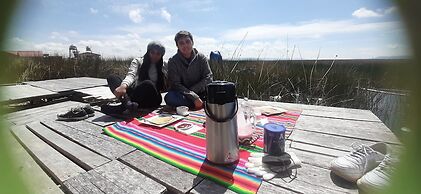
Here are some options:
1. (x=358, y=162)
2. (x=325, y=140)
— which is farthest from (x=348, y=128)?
(x=358, y=162)

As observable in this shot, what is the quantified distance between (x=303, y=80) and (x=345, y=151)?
2.91m

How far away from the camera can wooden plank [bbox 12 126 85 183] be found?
1195mm

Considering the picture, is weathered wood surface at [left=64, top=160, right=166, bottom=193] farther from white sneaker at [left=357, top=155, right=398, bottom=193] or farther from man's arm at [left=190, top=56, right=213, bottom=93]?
man's arm at [left=190, top=56, right=213, bottom=93]

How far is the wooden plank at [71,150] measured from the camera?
131 centimetres

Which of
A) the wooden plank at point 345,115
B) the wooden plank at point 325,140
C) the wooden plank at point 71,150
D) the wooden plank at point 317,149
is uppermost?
the wooden plank at point 345,115

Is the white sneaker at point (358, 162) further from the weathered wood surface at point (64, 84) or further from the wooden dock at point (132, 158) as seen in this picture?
the weathered wood surface at point (64, 84)

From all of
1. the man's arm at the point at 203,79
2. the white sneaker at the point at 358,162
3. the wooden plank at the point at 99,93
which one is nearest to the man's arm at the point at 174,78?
the man's arm at the point at 203,79

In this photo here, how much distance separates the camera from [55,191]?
101 centimetres

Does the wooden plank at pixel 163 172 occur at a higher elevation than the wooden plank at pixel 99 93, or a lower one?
lower

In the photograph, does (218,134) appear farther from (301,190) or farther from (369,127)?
(369,127)

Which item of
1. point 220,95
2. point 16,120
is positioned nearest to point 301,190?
point 220,95

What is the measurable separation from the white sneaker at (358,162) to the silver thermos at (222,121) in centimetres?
53

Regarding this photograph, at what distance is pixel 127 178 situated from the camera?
113cm

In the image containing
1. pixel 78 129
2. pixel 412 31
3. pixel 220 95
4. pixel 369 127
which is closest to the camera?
pixel 412 31
